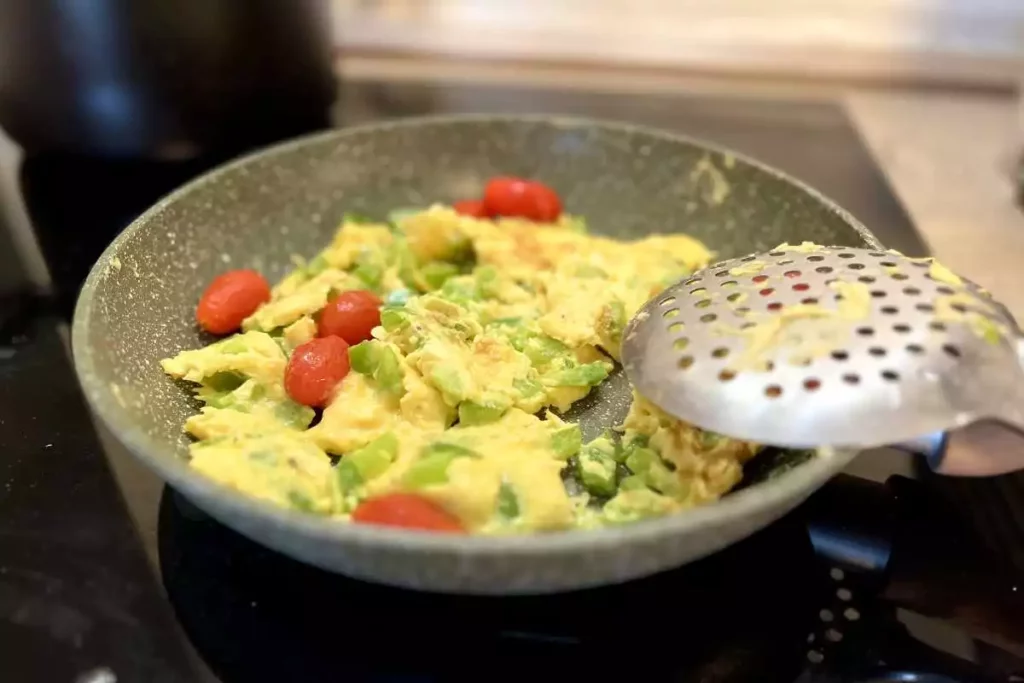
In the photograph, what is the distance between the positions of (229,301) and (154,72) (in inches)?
13.2

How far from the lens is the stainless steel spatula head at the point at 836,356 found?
567 millimetres

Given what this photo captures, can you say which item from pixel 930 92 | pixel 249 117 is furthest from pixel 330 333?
pixel 930 92

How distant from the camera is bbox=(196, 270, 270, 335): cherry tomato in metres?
0.83

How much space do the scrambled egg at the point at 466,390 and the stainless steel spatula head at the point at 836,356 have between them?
58mm

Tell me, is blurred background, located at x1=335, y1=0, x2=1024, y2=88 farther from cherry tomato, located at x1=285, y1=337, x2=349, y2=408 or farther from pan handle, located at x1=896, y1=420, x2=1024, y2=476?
pan handle, located at x1=896, y1=420, x2=1024, y2=476

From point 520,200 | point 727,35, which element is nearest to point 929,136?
point 727,35

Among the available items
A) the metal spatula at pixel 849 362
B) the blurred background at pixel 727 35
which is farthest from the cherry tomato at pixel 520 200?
the blurred background at pixel 727 35

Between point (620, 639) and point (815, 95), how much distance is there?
1091 mm

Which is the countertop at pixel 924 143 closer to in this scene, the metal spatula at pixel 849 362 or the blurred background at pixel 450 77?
the blurred background at pixel 450 77

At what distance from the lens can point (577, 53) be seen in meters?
1.50

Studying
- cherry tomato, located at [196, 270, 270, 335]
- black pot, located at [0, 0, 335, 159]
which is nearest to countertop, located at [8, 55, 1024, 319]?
black pot, located at [0, 0, 335, 159]

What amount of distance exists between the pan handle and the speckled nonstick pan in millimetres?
84

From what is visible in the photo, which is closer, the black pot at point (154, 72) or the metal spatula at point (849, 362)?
the metal spatula at point (849, 362)

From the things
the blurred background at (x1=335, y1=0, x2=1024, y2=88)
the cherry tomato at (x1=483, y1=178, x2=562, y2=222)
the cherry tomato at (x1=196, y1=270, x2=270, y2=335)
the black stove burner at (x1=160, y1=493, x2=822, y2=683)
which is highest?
the blurred background at (x1=335, y1=0, x2=1024, y2=88)
